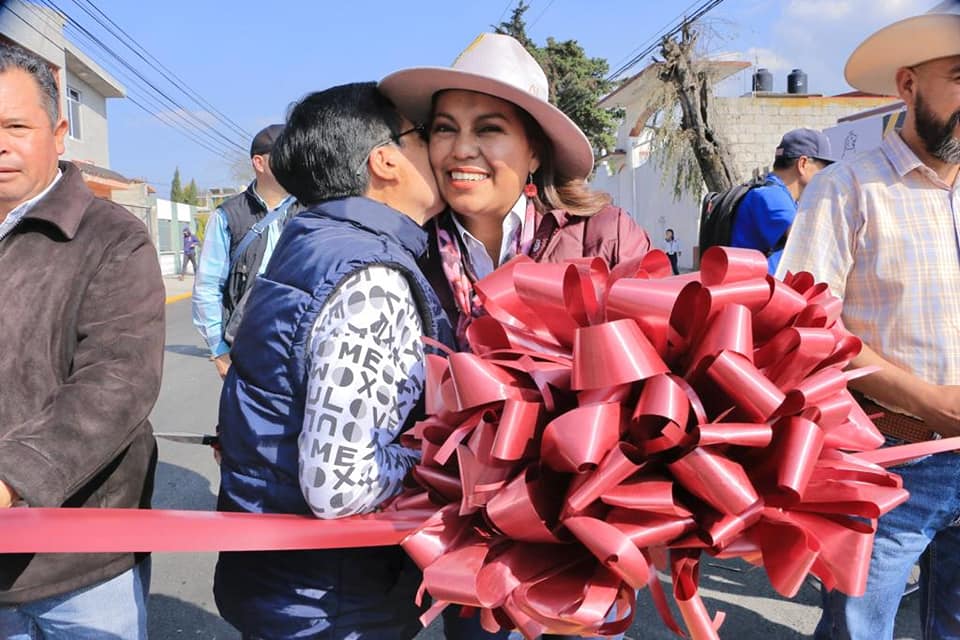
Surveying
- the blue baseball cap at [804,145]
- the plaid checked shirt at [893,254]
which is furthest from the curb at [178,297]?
the plaid checked shirt at [893,254]

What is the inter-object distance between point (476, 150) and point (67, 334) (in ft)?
3.52

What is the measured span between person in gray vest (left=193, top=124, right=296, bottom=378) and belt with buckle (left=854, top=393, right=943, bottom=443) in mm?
3041

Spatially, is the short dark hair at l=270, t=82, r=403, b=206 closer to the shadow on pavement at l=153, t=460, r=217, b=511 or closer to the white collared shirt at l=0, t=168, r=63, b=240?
the white collared shirt at l=0, t=168, r=63, b=240

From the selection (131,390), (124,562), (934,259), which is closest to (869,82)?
(934,259)

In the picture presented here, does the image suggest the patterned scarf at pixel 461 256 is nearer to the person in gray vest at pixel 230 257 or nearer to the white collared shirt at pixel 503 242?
the white collared shirt at pixel 503 242

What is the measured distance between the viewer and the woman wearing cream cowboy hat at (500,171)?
1.82m

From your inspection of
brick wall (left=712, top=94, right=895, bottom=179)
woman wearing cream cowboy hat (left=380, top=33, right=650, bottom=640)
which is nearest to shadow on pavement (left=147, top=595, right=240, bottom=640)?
woman wearing cream cowboy hat (left=380, top=33, right=650, bottom=640)

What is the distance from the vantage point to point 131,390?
1683 mm

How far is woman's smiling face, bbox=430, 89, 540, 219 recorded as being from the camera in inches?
72.7

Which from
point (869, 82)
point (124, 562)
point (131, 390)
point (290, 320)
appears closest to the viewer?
point (290, 320)

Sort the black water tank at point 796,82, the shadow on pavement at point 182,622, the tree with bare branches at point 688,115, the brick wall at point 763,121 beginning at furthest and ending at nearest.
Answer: the black water tank at point 796,82
the brick wall at point 763,121
the tree with bare branches at point 688,115
the shadow on pavement at point 182,622

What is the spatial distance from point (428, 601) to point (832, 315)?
46.9 inches

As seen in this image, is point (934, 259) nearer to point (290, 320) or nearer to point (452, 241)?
point (452, 241)

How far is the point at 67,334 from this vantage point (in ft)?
5.75
